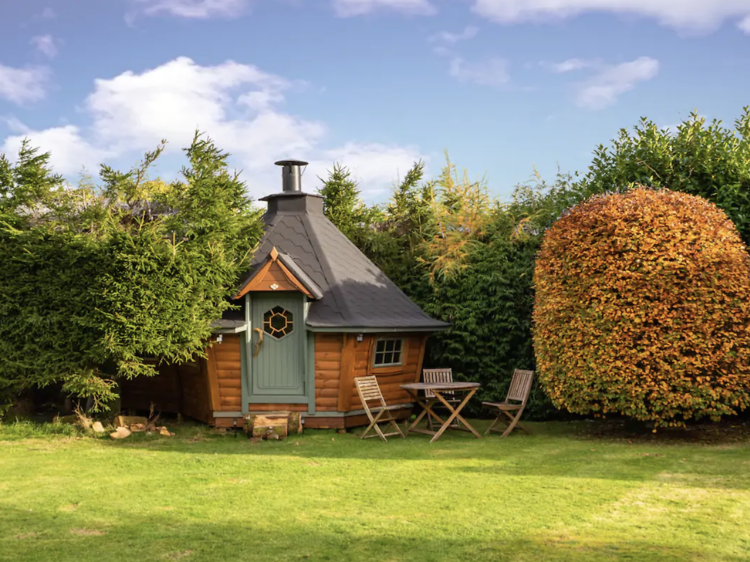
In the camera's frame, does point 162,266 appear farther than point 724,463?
Yes

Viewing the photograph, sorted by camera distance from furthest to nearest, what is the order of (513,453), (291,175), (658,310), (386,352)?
(291,175) < (386,352) < (658,310) < (513,453)

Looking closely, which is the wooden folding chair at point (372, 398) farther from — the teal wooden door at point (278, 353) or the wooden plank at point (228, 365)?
the wooden plank at point (228, 365)

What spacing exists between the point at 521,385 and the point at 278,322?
15.1ft

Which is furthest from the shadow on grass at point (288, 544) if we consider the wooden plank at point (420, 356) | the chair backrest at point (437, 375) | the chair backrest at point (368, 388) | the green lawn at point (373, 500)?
the wooden plank at point (420, 356)

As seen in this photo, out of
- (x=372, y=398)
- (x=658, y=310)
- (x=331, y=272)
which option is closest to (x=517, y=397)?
(x=372, y=398)

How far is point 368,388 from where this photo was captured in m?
12.7

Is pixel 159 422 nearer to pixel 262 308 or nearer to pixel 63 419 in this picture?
pixel 63 419

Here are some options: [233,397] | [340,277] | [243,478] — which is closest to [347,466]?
[243,478]

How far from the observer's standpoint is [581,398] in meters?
11.9

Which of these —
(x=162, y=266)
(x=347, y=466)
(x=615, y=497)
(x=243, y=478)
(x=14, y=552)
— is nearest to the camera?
(x=14, y=552)

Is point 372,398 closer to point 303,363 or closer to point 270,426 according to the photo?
point 303,363

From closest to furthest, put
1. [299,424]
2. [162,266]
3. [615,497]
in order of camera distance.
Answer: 1. [615,497]
2. [162,266]
3. [299,424]

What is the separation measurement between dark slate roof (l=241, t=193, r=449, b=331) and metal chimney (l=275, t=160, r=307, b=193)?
0.39 m

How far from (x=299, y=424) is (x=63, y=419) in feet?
14.8
